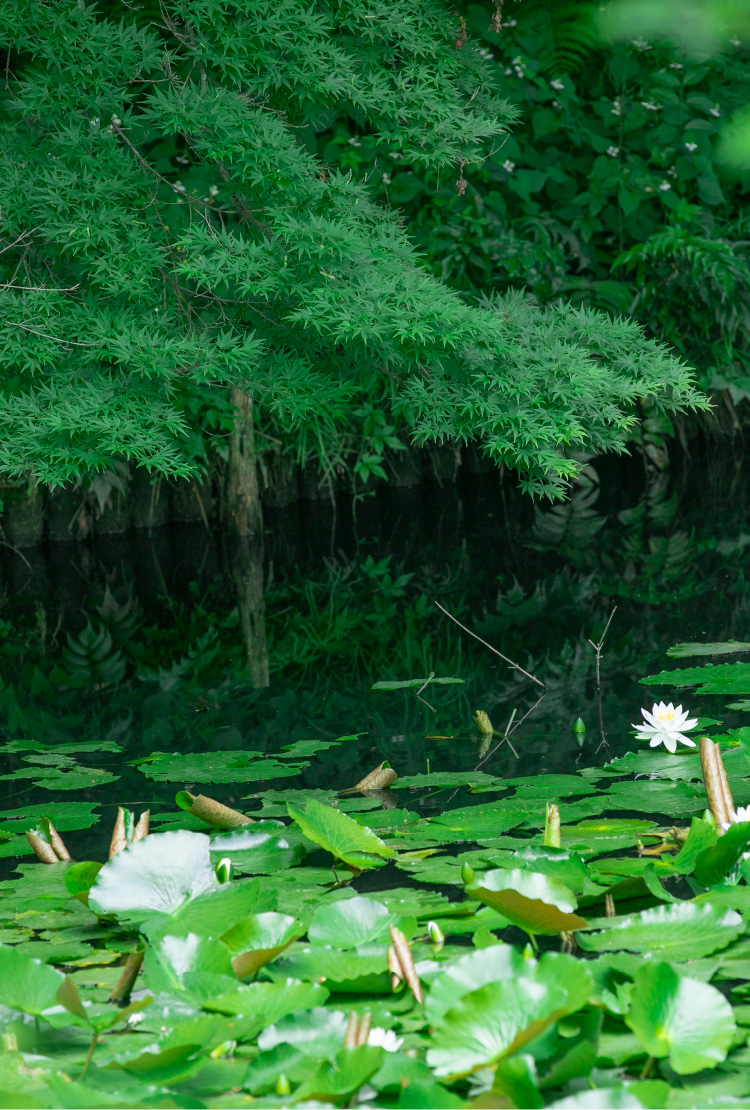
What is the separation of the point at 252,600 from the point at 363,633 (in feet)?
2.07

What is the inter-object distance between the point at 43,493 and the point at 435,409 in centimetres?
304

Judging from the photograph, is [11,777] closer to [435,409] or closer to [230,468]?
[435,409]

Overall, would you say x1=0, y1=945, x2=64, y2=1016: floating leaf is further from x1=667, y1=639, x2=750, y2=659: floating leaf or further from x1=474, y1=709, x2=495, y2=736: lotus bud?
x1=667, y1=639, x2=750, y2=659: floating leaf

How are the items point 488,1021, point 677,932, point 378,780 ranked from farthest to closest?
point 378,780 < point 677,932 < point 488,1021

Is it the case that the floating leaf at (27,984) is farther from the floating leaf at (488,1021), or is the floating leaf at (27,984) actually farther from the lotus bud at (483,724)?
the lotus bud at (483,724)

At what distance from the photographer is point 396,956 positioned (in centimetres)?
109

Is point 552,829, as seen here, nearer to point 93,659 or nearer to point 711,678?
point 711,678

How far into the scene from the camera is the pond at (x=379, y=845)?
927 millimetres

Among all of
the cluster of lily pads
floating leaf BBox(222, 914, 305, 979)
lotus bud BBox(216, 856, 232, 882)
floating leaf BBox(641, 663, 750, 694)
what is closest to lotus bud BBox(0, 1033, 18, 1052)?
the cluster of lily pads

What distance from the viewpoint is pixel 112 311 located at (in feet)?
7.93

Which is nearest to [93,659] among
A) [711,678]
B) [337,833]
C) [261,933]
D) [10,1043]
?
[711,678]

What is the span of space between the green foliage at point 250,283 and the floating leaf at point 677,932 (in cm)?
119

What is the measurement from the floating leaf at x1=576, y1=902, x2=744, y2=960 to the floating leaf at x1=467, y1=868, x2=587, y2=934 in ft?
Answer: 0.14

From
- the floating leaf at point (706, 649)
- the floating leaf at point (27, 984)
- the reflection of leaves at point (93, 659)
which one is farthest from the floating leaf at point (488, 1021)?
the reflection of leaves at point (93, 659)
